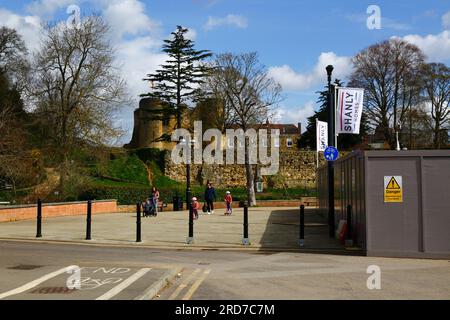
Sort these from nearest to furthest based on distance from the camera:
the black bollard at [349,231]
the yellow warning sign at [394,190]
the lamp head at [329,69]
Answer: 1. the yellow warning sign at [394,190]
2. the black bollard at [349,231]
3. the lamp head at [329,69]

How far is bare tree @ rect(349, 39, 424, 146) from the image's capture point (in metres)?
57.6

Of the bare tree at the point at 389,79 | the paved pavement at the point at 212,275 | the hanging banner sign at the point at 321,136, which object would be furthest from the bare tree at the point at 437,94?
the paved pavement at the point at 212,275

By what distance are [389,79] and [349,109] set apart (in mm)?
41377

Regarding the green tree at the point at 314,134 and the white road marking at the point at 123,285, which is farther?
the green tree at the point at 314,134

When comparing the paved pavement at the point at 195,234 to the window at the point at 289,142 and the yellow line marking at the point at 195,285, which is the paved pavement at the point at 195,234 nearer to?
the yellow line marking at the point at 195,285

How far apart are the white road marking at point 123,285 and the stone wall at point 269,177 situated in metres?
43.7

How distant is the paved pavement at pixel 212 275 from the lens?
8.99 meters

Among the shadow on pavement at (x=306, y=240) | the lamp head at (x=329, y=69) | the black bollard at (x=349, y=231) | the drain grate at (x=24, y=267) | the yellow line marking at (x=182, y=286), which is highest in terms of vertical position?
the lamp head at (x=329, y=69)

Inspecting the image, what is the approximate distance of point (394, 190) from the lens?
13789 millimetres

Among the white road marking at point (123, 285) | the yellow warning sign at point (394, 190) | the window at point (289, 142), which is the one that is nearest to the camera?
the white road marking at point (123, 285)

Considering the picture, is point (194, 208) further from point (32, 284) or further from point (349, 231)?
point (32, 284)

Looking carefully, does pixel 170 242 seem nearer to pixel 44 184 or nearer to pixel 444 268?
pixel 444 268

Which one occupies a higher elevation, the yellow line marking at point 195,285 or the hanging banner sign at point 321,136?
the hanging banner sign at point 321,136

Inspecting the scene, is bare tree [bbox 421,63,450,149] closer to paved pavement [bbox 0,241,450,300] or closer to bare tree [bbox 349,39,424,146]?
bare tree [bbox 349,39,424,146]
